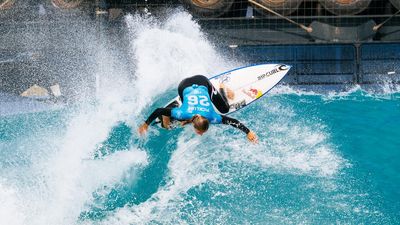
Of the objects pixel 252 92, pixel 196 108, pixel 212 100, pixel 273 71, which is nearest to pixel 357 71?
pixel 273 71

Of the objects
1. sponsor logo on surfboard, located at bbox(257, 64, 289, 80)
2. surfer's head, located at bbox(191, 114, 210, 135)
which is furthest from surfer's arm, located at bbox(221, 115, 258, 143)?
sponsor logo on surfboard, located at bbox(257, 64, 289, 80)

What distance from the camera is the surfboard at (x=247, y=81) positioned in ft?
34.9

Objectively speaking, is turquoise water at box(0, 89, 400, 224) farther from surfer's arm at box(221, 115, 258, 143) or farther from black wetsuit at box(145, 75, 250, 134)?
surfer's arm at box(221, 115, 258, 143)

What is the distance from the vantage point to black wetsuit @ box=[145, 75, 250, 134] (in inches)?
348

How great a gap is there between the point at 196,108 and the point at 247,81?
2174 mm

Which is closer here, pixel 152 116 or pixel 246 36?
pixel 152 116

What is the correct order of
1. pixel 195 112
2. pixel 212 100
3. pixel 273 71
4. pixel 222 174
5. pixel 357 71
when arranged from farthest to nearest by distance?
pixel 357 71 < pixel 273 71 < pixel 212 100 < pixel 222 174 < pixel 195 112

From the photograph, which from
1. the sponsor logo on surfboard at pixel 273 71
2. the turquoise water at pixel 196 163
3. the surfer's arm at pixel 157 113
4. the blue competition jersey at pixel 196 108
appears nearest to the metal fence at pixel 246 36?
the turquoise water at pixel 196 163

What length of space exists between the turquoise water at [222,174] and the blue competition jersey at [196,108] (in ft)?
2.81

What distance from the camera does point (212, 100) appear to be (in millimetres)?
9914

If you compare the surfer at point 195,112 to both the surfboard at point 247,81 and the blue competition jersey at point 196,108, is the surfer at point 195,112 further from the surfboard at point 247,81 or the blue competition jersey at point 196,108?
the surfboard at point 247,81

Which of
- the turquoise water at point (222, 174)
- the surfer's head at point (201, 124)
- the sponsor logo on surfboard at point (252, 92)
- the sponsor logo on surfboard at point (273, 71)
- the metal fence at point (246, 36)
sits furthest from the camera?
the metal fence at point (246, 36)

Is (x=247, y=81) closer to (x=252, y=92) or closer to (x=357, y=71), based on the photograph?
(x=252, y=92)

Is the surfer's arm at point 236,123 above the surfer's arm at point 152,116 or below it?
below
